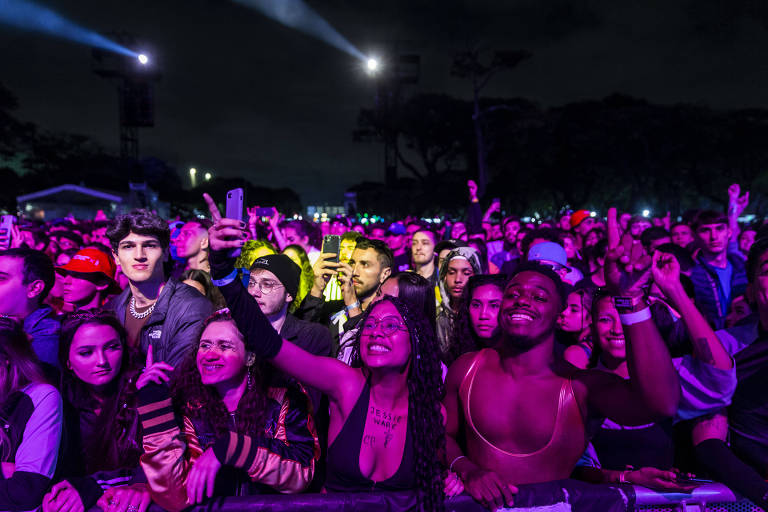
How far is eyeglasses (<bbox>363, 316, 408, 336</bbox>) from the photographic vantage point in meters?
2.49

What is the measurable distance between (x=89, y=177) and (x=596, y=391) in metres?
67.8

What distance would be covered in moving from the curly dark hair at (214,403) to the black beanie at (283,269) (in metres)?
1.16

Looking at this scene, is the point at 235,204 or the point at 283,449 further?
the point at 283,449

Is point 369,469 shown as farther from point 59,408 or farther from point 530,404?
point 59,408

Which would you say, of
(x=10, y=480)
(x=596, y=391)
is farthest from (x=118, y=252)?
(x=596, y=391)

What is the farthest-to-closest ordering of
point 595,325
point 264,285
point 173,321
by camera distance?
point 264,285, point 173,321, point 595,325

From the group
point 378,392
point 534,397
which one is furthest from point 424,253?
point 534,397

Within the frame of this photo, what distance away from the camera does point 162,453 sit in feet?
6.55

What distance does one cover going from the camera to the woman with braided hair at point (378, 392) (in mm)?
2168

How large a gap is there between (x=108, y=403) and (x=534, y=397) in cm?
216

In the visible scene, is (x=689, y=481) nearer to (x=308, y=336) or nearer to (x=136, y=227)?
(x=308, y=336)

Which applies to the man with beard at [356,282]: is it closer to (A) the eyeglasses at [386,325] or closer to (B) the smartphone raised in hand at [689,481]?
(A) the eyeglasses at [386,325]

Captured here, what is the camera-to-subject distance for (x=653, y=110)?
1270 inches

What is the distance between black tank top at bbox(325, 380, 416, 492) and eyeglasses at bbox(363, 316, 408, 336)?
31 centimetres
